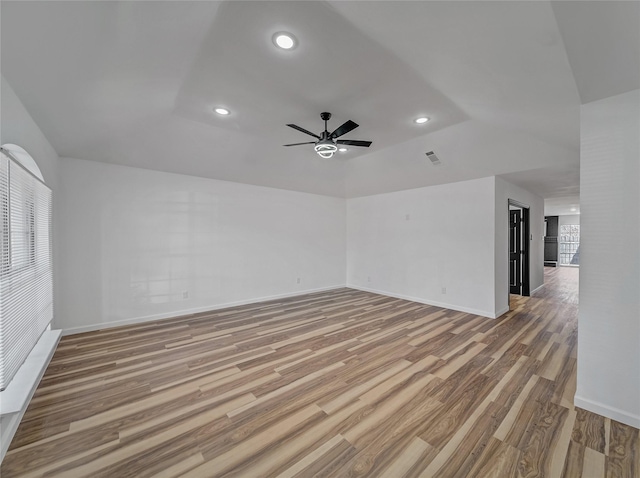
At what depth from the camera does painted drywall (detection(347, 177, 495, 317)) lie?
178 inches

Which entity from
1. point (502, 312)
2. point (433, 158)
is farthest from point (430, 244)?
point (433, 158)

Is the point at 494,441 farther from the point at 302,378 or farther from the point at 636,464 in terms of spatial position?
the point at 302,378

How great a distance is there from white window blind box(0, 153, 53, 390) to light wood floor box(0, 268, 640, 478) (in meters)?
0.57

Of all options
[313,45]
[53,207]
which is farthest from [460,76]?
[53,207]

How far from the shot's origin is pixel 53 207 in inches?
131

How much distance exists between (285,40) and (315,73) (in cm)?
Result: 43

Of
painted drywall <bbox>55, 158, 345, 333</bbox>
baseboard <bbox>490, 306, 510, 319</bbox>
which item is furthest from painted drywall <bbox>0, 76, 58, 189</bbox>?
baseboard <bbox>490, 306, 510, 319</bbox>

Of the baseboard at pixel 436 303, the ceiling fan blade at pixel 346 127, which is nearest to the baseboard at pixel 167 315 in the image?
the baseboard at pixel 436 303

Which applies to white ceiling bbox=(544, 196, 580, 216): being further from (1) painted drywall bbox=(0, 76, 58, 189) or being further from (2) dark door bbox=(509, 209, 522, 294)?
(1) painted drywall bbox=(0, 76, 58, 189)

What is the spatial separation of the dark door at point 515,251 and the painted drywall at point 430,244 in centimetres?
238

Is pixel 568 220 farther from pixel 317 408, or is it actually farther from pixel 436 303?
pixel 317 408

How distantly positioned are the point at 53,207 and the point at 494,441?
5.33 meters

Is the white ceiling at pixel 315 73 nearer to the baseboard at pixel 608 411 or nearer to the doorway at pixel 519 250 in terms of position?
the doorway at pixel 519 250

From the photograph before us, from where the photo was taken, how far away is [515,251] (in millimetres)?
6109
